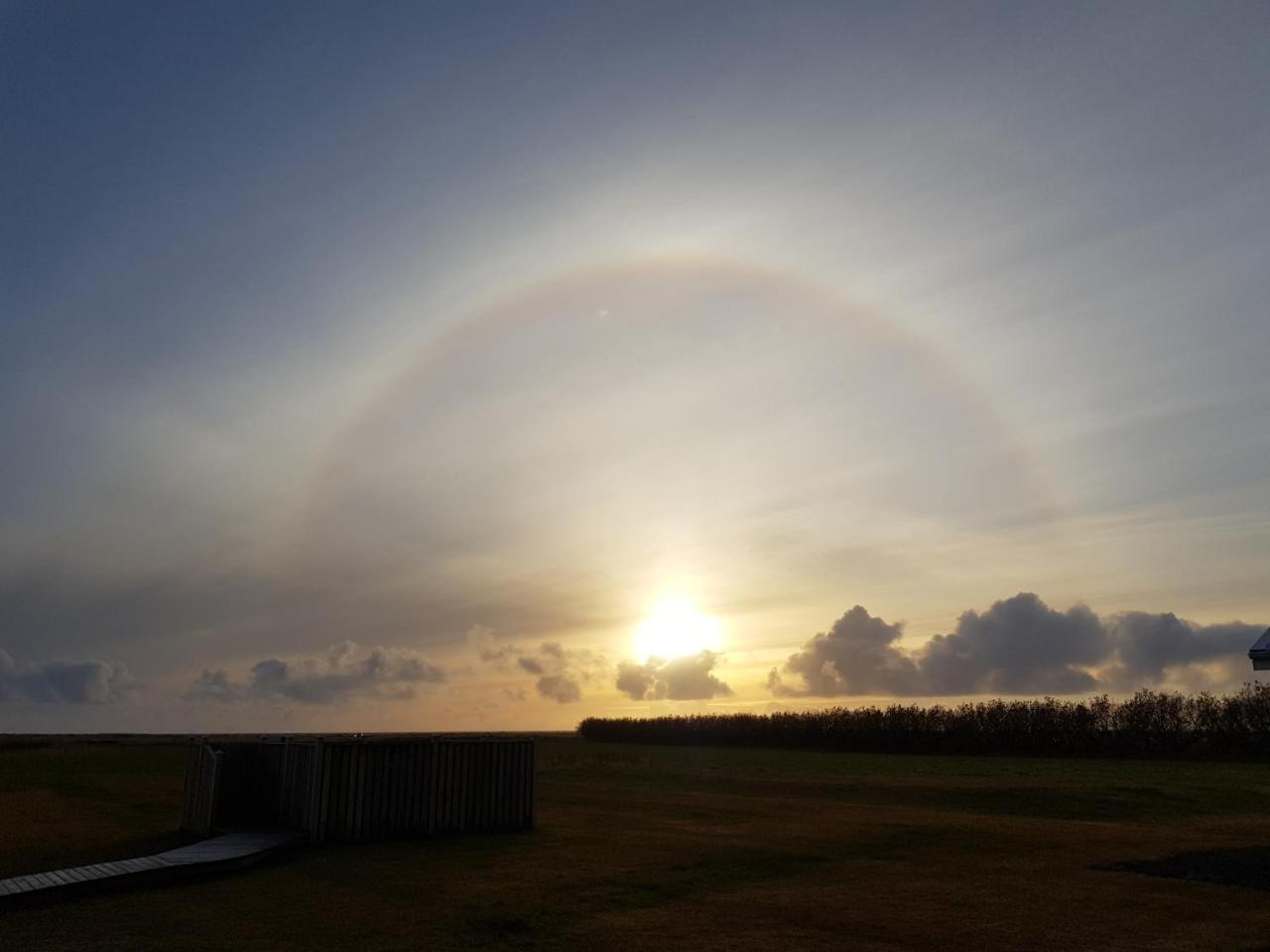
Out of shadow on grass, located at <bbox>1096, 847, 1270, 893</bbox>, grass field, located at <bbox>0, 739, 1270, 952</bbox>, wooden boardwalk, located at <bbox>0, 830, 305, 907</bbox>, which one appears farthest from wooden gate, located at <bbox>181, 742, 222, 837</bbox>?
shadow on grass, located at <bbox>1096, 847, 1270, 893</bbox>

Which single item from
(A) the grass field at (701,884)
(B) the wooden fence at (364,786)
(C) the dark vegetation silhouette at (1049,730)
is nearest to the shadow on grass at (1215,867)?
(A) the grass field at (701,884)

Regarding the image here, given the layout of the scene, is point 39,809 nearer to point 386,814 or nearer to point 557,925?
point 386,814

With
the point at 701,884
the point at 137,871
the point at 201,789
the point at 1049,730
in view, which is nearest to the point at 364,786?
the point at 201,789

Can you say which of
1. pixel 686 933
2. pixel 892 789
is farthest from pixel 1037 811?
pixel 686 933

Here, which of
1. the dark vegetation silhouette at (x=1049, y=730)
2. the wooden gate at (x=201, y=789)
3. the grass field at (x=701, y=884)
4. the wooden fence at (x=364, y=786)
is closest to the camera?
the grass field at (x=701, y=884)

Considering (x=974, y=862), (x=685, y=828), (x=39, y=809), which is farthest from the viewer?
(x=39, y=809)

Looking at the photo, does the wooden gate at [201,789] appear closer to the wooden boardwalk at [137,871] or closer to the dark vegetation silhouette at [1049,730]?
the wooden boardwalk at [137,871]
